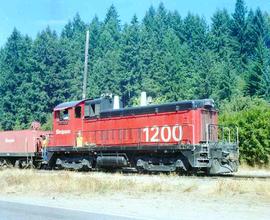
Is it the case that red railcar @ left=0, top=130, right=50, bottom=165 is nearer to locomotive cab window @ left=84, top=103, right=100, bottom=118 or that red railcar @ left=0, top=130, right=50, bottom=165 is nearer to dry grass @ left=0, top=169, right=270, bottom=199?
locomotive cab window @ left=84, top=103, right=100, bottom=118

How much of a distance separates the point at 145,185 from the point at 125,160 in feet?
22.7

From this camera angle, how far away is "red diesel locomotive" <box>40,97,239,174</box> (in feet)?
66.8

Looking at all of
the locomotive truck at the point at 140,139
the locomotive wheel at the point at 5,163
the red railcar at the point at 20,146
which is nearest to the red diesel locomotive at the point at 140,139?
the locomotive truck at the point at 140,139

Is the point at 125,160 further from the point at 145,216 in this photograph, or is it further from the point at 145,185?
the point at 145,216

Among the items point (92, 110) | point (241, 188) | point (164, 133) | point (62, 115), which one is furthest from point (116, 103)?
point (241, 188)

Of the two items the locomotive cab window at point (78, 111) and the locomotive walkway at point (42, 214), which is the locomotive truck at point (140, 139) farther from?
the locomotive walkway at point (42, 214)

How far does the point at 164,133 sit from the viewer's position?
71.1 feet

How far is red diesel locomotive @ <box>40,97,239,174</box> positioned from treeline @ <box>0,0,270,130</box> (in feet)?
171

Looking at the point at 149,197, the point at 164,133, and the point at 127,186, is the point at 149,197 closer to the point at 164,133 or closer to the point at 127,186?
the point at 127,186

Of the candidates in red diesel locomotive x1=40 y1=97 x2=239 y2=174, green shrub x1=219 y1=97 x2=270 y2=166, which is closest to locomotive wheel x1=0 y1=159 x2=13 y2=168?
red diesel locomotive x1=40 y1=97 x2=239 y2=174

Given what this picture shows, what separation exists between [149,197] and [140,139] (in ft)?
28.2

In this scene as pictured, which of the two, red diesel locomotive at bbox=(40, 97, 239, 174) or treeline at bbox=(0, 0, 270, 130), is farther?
treeline at bbox=(0, 0, 270, 130)

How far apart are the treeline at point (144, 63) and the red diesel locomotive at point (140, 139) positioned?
171 ft

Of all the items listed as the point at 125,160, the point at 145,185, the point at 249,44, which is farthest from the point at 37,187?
the point at 249,44
